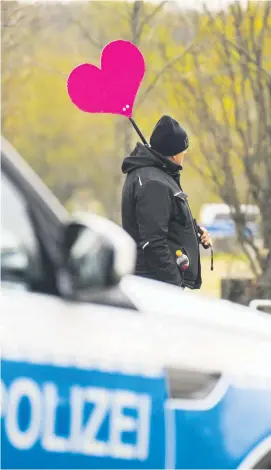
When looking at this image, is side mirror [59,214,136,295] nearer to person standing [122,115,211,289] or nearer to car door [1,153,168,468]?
car door [1,153,168,468]

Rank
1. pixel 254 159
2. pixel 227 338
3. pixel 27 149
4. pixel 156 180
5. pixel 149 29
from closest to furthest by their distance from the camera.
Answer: pixel 227 338
pixel 156 180
pixel 254 159
pixel 149 29
pixel 27 149

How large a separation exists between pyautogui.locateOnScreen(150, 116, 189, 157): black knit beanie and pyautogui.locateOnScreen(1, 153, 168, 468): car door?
7.17 ft

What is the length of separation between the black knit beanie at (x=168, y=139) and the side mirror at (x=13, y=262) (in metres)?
2.05

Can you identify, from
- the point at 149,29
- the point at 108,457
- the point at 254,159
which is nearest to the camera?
the point at 108,457

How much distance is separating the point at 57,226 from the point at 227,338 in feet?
1.87

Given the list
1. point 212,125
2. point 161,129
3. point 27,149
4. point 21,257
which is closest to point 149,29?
point 212,125

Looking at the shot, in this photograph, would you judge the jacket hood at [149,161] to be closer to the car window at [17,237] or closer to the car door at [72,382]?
the car window at [17,237]

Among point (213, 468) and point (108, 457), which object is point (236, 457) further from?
point (108, 457)

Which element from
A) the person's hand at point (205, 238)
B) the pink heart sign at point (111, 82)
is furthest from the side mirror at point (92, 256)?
the pink heart sign at point (111, 82)

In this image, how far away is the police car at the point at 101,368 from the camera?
7.97 feet

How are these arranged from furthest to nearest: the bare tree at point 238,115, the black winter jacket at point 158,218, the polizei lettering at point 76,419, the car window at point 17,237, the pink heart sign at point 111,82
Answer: the bare tree at point 238,115
the pink heart sign at point 111,82
the black winter jacket at point 158,218
the car window at point 17,237
the polizei lettering at point 76,419

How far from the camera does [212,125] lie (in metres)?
8.68

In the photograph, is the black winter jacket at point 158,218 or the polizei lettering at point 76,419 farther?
the black winter jacket at point 158,218

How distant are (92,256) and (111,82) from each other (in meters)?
2.81
